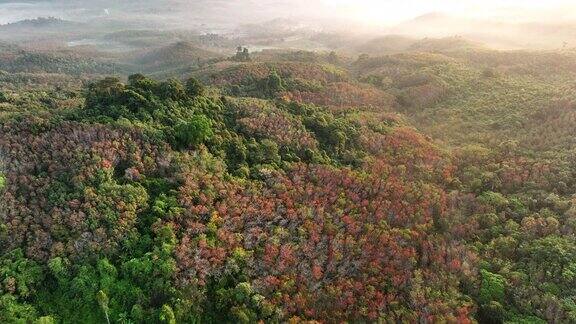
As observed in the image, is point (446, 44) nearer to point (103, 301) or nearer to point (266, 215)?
point (266, 215)

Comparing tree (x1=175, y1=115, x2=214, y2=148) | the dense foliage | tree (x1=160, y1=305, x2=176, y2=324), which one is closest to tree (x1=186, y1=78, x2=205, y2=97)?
the dense foliage

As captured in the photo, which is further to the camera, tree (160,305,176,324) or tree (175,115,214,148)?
tree (175,115,214,148)

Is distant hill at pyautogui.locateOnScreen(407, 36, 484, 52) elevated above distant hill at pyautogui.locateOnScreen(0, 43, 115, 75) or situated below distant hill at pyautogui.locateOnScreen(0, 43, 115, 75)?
above

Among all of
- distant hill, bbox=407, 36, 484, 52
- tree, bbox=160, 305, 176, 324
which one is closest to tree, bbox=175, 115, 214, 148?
tree, bbox=160, 305, 176, 324

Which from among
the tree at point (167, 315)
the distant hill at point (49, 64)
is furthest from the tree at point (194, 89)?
the distant hill at point (49, 64)

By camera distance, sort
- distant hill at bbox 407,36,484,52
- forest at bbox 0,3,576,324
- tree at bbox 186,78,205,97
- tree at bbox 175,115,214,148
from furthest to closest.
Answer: distant hill at bbox 407,36,484,52 → tree at bbox 186,78,205,97 → tree at bbox 175,115,214,148 → forest at bbox 0,3,576,324

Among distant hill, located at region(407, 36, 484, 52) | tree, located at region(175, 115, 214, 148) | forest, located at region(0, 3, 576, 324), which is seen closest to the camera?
forest, located at region(0, 3, 576, 324)

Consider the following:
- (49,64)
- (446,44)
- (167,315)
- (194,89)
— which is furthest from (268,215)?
(49,64)

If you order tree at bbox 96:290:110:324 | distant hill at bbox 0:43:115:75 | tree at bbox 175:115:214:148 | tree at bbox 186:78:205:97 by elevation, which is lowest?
distant hill at bbox 0:43:115:75

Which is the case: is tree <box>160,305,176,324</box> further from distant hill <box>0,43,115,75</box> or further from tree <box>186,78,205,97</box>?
distant hill <box>0,43,115,75</box>
